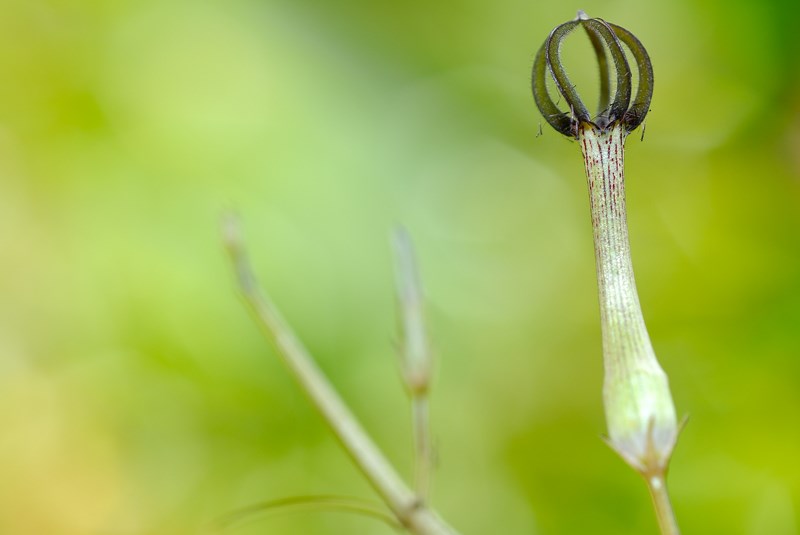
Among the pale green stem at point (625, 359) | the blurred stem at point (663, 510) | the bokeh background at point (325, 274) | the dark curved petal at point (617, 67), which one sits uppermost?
the dark curved petal at point (617, 67)

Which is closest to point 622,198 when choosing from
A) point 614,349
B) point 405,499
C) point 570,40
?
point 614,349

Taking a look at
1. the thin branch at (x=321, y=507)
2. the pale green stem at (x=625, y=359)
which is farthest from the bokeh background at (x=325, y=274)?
the pale green stem at (x=625, y=359)

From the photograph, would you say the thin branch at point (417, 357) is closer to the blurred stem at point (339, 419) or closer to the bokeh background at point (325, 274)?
the blurred stem at point (339, 419)

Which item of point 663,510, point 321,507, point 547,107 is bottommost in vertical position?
point 321,507

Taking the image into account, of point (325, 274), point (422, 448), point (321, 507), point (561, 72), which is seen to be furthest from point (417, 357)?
point (325, 274)

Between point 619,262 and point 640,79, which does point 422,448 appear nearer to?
point 619,262

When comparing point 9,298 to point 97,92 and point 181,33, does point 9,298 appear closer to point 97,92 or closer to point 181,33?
point 97,92
